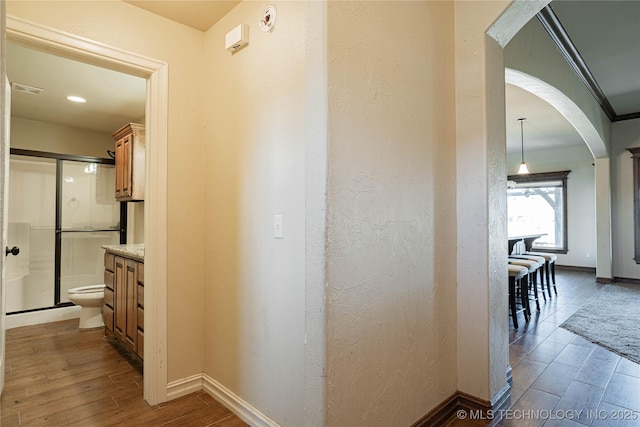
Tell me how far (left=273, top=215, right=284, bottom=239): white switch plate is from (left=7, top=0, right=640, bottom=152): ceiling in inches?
57.0

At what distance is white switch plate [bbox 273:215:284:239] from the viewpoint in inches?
71.8

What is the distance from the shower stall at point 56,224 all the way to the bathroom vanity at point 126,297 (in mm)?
1496

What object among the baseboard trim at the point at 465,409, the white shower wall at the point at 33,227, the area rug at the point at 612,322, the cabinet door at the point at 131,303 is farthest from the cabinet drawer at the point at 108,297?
the area rug at the point at 612,322

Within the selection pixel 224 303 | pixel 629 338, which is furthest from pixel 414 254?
pixel 629 338

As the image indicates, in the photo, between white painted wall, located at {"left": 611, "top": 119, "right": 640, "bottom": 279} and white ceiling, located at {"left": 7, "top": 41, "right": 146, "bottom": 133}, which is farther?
white painted wall, located at {"left": 611, "top": 119, "right": 640, "bottom": 279}

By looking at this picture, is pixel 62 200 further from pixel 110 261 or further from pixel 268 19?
pixel 268 19

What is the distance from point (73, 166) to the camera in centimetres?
462

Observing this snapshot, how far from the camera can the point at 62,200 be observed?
14.7 feet

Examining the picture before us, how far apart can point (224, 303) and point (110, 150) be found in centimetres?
413

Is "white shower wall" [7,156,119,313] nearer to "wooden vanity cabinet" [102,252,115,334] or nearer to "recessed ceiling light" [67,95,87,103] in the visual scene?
"recessed ceiling light" [67,95,87,103]

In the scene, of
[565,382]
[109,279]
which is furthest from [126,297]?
[565,382]

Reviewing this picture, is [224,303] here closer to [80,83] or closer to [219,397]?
[219,397]

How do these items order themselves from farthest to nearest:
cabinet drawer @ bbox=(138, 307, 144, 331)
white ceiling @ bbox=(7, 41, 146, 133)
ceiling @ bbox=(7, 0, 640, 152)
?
1. white ceiling @ bbox=(7, 41, 146, 133)
2. cabinet drawer @ bbox=(138, 307, 144, 331)
3. ceiling @ bbox=(7, 0, 640, 152)

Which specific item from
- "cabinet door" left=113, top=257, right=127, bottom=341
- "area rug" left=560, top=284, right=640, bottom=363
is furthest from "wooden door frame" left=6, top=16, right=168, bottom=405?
"area rug" left=560, top=284, right=640, bottom=363
